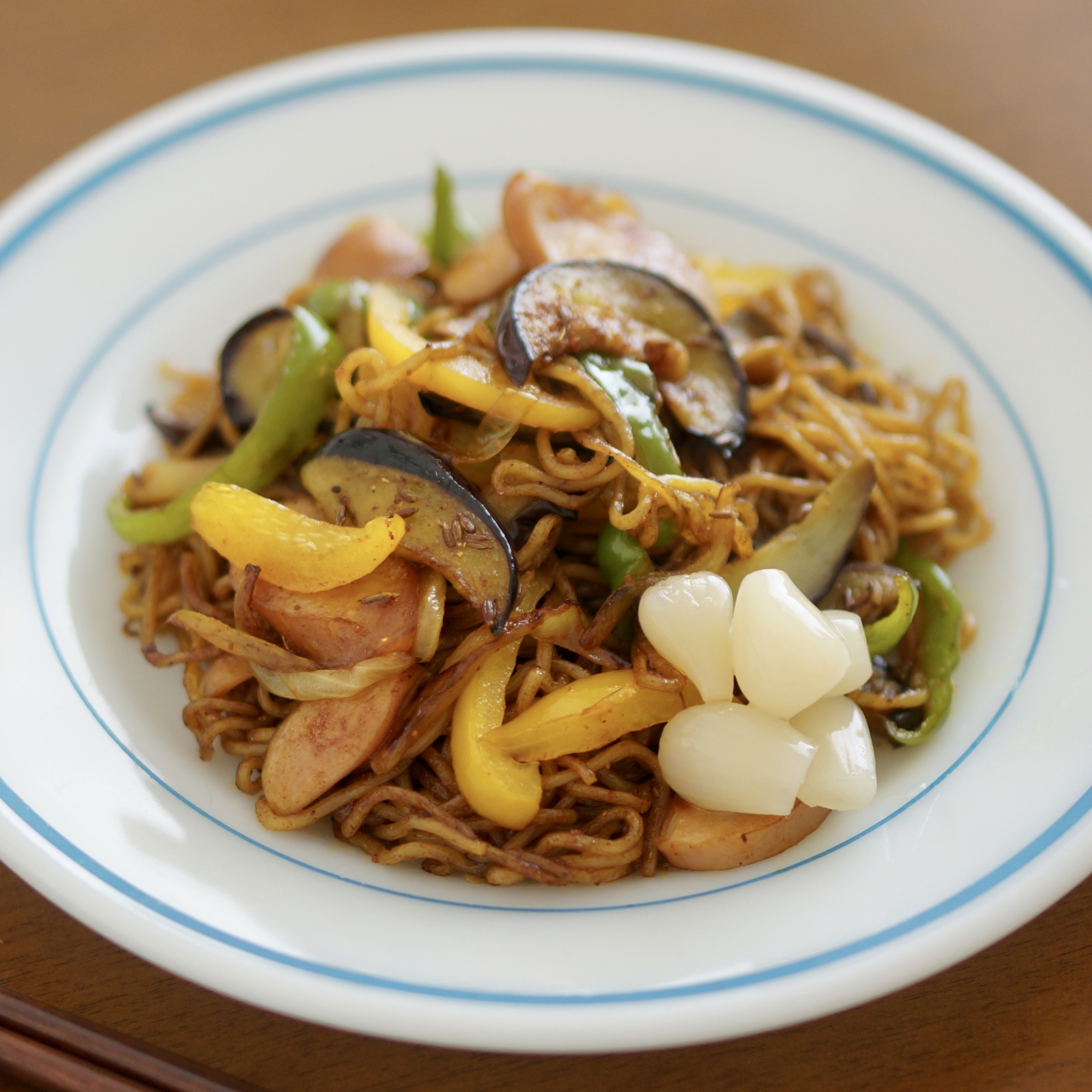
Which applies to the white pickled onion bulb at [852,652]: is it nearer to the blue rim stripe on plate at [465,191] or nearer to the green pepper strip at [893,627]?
the green pepper strip at [893,627]

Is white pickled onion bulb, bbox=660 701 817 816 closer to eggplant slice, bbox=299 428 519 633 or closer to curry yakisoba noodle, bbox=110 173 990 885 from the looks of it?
curry yakisoba noodle, bbox=110 173 990 885

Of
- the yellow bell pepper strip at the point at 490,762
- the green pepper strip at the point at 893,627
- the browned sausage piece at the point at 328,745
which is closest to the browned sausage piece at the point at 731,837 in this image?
the yellow bell pepper strip at the point at 490,762

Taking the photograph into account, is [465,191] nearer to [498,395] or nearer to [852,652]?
[498,395]

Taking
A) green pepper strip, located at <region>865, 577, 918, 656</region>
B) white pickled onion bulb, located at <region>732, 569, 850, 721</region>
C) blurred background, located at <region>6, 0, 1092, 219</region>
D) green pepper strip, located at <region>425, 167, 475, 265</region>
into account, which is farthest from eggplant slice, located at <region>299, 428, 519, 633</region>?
blurred background, located at <region>6, 0, 1092, 219</region>

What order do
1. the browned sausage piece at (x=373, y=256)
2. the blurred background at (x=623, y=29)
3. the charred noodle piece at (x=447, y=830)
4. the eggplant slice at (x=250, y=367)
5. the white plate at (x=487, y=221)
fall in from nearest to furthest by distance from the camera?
the white plate at (x=487, y=221) < the charred noodle piece at (x=447, y=830) < the eggplant slice at (x=250, y=367) < the browned sausage piece at (x=373, y=256) < the blurred background at (x=623, y=29)

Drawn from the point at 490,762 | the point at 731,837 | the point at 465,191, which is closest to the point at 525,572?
the point at 490,762

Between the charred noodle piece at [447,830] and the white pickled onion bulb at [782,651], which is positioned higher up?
the white pickled onion bulb at [782,651]

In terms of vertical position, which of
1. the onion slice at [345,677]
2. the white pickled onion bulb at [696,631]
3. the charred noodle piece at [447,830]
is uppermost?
the white pickled onion bulb at [696,631]

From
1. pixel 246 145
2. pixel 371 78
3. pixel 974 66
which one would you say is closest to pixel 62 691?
pixel 246 145
